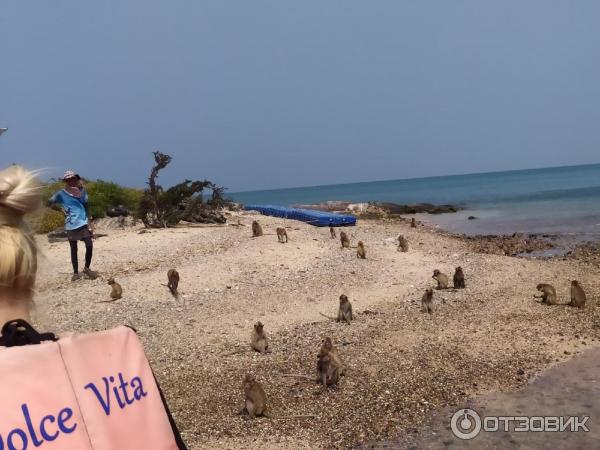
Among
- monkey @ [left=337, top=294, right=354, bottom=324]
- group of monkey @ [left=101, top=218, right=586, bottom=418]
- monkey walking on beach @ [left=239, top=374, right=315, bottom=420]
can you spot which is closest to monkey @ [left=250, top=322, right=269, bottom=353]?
group of monkey @ [left=101, top=218, right=586, bottom=418]

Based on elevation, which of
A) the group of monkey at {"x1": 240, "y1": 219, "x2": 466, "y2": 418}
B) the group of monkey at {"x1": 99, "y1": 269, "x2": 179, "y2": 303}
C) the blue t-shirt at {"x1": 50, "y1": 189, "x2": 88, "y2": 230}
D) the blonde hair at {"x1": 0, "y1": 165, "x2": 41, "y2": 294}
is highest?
the blonde hair at {"x1": 0, "y1": 165, "x2": 41, "y2": 294}

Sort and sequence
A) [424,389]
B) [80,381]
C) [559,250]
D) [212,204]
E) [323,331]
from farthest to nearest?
[212,204] < [559,250] < [323,331] < [424,389] < [80,381]

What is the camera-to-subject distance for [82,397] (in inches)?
63.5

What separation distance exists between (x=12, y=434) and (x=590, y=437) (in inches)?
212

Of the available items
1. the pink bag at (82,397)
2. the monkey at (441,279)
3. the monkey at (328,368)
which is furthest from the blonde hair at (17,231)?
the monkey at (441,279)

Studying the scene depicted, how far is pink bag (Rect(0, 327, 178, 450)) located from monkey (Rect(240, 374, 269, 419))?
4095 mm

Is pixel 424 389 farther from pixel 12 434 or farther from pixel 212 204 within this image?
pixel 212 204

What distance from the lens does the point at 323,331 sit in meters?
8.80

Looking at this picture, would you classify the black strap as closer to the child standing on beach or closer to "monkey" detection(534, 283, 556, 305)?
the child standing on beach

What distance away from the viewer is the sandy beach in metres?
5.94

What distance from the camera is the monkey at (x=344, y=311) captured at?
30.1 feet

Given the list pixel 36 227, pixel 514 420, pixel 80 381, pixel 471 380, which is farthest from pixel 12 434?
pixel 471 380

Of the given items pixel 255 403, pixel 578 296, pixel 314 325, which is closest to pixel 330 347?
pixel 255 403

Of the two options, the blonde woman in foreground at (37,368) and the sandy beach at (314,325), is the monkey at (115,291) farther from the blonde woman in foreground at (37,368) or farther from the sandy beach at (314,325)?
the blonde woman in foreground at (37,368)
